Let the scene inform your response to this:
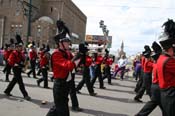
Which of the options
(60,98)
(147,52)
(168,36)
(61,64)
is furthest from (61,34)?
(147,52)

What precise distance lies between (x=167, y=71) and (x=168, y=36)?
22.2 inches

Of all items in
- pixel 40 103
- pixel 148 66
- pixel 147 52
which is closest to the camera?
pixel 40 103

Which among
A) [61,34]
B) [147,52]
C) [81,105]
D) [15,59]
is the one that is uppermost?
[61,34]

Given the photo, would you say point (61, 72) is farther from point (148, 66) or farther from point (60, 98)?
point (148, 66)

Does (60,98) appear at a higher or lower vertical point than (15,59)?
lower

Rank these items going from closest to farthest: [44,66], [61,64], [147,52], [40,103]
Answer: [61,64] < [40,103] < [147,52] < [44,66]

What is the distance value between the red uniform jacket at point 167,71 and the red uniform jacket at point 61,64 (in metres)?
1.48

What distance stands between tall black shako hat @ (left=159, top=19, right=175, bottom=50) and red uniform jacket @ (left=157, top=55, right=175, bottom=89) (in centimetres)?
18

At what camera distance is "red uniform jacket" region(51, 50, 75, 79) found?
6043 millimetres

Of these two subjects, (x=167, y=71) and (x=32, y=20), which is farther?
(x=32, y=20)

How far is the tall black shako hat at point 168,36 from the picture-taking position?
544 cm

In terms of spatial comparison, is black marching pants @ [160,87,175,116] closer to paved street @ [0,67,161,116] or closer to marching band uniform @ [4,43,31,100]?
paved street @ [0,67,161,116]

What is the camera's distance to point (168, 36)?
18.2ft

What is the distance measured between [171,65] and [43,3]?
3443 inches
